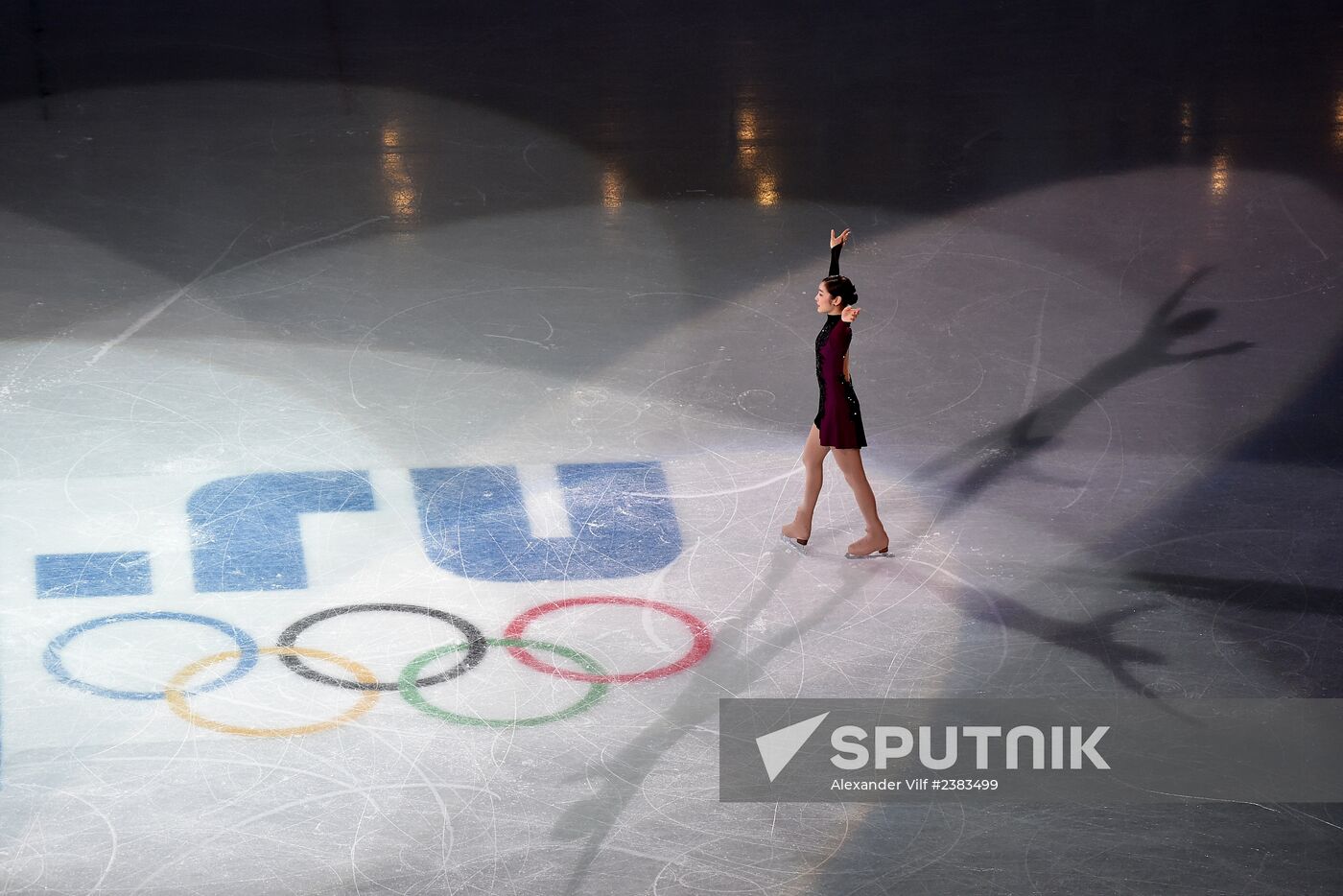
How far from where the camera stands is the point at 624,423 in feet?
29.1

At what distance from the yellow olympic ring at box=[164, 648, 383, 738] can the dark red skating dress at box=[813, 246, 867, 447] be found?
260cm

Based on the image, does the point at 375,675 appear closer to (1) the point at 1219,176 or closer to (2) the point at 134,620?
(2) the point at 134,620

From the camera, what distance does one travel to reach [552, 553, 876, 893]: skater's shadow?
5402 mm

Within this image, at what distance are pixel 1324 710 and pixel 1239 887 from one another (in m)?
1.43

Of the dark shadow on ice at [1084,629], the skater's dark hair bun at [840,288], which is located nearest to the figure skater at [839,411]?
the skater's dark hair bun at [840,288]

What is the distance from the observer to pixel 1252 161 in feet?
39.5

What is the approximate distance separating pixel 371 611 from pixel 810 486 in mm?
2352

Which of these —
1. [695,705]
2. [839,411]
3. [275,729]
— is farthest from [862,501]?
[275,729]

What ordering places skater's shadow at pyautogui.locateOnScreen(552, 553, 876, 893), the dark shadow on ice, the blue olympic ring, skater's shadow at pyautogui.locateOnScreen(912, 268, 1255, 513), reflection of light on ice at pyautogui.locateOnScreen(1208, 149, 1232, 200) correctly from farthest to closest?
reflection of light on ice at pyautogui.locateOnScreen(1208, 149, 1232, 200) → skater's shadow at pyautogui.locateOnScreen(912, 268, 1255, 513) → the dark shadow on ice → the blue olympic ring → skater's shadow at pyautogui.locateOnScreen(552, 553, 876, 893)

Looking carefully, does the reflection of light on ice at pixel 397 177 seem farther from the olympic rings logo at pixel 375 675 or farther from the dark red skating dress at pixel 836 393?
the olympic rings logo at pixel 375 675

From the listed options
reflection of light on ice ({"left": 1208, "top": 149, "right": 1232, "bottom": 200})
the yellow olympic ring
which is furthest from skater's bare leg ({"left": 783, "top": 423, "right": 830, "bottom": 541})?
reflection of light on ice ({"left": 1208, "top": 149, "right": 1232, "bottom": 200})

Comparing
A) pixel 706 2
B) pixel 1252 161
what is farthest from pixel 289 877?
pixel 706 2

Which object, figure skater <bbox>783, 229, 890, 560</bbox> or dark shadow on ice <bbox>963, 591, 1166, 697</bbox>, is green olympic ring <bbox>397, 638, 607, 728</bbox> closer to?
figure skater <bbox>783, 229, 890, 560</bbox>

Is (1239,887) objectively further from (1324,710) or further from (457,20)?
(457,20)
